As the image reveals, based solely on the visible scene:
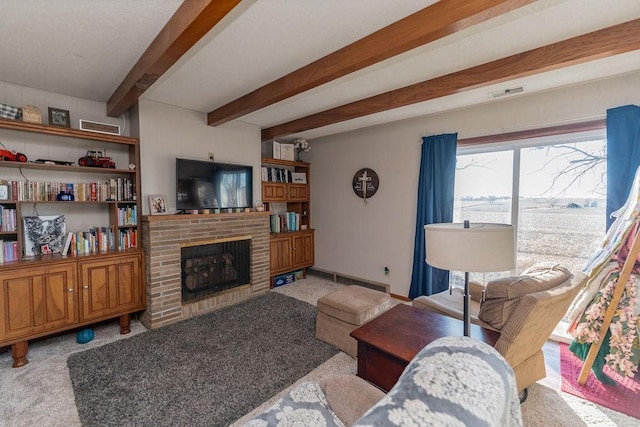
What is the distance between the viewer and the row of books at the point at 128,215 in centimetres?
298

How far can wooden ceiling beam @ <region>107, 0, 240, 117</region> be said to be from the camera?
4.60 feet

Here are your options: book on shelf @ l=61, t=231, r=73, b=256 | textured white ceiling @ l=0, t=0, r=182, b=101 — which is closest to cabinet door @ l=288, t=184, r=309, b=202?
textured white ceiling @ l=0, t=0, r=182, b=101

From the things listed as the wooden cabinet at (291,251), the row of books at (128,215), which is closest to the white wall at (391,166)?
the wooden cabinet at (291,251)

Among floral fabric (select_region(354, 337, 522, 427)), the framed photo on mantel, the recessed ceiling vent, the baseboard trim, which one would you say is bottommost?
the baseboard trim

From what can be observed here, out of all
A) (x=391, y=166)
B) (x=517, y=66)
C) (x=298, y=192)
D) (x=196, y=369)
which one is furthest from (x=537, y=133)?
(x=196, y=369)

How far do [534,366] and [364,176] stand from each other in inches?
113

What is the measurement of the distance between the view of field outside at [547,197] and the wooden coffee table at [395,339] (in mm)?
1740

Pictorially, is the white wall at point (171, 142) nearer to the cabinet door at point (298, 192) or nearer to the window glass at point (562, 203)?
the cabinet door at point (298, 192)

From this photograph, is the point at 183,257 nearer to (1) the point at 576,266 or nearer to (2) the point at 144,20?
(2) the point at 144,20

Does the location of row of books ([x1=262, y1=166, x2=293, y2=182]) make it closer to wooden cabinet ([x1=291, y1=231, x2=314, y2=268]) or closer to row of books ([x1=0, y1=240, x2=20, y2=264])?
wooden cabinet ([x1=291, y1=231, x2=314, y2=268])

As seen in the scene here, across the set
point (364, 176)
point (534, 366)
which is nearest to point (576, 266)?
point (534, 366)

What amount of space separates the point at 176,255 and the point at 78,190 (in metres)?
1.11

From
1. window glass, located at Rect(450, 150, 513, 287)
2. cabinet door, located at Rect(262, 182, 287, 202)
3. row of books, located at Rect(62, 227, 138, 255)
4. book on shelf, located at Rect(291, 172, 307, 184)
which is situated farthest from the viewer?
book on shelf, located at Rect(291, 172, 307, 184)

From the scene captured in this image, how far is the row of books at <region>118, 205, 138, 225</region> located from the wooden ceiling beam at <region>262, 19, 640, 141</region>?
249 centimetres
